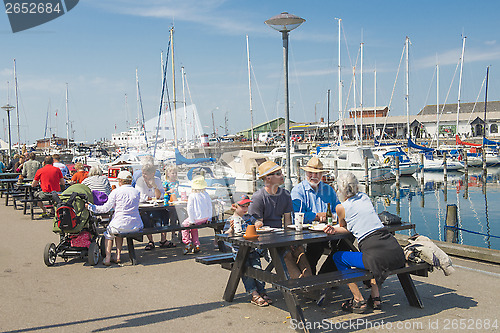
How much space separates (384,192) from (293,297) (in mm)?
28204

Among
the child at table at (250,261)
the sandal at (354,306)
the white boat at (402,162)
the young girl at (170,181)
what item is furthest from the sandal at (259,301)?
the white boat at (402,162)

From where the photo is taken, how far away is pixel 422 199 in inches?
1096

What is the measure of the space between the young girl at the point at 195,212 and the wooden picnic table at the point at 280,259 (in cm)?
258

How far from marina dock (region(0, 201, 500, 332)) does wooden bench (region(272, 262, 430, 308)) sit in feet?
0.68

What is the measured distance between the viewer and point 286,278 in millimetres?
5195

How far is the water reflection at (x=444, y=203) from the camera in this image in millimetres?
17734

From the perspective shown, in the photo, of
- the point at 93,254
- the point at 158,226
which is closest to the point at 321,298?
the point at 93,254

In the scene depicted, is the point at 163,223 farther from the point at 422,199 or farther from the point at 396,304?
the point at 422,199

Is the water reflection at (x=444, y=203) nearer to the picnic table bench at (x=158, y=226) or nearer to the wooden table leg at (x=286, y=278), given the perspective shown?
the picnic table bench at (x=158, y=226)

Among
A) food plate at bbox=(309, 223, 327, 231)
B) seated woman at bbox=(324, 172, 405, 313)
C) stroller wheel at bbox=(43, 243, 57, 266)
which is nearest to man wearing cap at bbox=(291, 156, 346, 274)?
food plate at bbox=(309, 223, 327, 231)

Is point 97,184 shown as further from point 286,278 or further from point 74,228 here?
point 286,278

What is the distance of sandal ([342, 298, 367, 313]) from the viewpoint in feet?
17.6

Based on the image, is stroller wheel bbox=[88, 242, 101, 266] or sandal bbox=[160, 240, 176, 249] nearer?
stroller wheel bbox=[88, 242, 101, 266]

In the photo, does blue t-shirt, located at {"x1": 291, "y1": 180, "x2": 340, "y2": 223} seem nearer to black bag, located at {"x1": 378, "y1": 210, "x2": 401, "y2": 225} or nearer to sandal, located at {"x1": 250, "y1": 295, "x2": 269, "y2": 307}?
black bag, located at {"x1": 378, "y1": 210, "x2": 401, "y2": 225}
